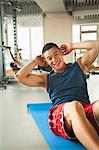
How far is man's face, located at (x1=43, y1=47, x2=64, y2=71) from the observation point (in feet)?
7.39

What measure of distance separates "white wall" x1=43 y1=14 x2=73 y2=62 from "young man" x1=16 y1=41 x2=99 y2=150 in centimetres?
692

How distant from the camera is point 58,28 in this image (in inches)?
365

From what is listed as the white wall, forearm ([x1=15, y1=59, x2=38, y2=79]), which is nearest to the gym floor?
forearm ([x1=15, y1=59, x2=38, y2=79])

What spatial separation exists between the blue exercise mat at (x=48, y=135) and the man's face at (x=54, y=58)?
0.70 m

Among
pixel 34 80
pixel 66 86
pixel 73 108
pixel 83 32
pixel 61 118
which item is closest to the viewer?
pixel 73 108

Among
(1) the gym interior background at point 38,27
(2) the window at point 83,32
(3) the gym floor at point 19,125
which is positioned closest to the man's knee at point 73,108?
(3) the gym floor at point 19,125

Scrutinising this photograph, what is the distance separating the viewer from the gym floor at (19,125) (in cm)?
243

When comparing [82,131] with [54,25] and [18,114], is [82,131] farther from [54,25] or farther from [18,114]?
[54,25]

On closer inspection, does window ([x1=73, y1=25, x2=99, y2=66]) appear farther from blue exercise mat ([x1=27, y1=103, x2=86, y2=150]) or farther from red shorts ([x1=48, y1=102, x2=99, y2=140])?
red shorts ([x1=48, y1=102, x2=99, y2=140])

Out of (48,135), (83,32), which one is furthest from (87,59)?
(83,32)

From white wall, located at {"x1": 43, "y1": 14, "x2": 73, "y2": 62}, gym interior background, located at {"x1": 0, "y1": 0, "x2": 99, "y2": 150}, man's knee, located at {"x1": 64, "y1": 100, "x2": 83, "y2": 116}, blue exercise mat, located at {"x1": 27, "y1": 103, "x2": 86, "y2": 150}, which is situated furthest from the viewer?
white wall, located at {"x1": 43, "y1": 14, "x2": 73, "y2": 62}

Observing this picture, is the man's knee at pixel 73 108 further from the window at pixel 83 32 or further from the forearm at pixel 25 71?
the window at pixel 83 32

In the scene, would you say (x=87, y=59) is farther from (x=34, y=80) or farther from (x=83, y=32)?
(x=83, y=32)

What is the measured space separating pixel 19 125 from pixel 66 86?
114 cm
